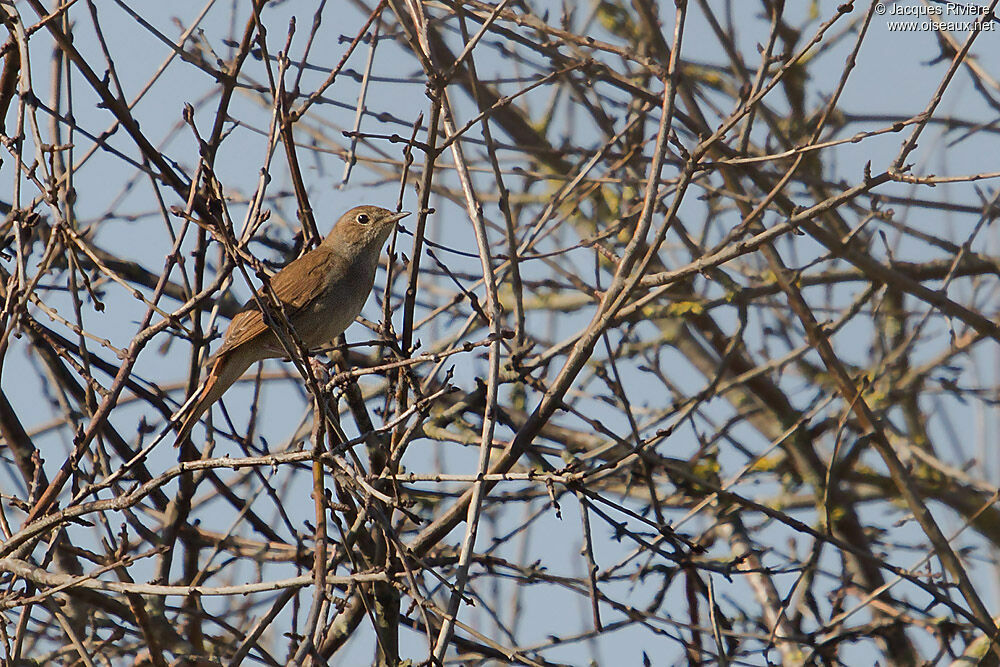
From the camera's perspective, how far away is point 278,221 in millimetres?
7320

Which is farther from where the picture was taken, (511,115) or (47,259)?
(511,115)

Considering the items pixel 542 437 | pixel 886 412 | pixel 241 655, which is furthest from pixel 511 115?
pixel 241 655

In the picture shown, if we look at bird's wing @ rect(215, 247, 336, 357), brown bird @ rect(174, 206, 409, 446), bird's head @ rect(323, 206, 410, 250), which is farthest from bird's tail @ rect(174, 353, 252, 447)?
bird's head @ rect(323, 206, 410, 250)

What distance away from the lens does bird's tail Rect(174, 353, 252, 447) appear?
4738mm

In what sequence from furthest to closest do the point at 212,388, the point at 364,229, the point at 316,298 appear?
the point at 364,229 → the point at 316,298 → the point at 212,388

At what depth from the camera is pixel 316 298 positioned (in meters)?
5.62

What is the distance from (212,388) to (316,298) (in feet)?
2.68

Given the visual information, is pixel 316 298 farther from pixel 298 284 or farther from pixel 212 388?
pixel 212 388

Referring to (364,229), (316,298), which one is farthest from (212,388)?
(364,229)

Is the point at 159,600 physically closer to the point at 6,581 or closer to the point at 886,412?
the point at 6,581

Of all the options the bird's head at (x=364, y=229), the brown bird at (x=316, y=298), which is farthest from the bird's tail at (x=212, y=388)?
the bird's head at (x=364, y=229)

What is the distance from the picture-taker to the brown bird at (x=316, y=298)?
5.22 metres

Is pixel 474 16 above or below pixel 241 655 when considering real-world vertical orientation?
above

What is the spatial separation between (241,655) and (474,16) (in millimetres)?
3055
